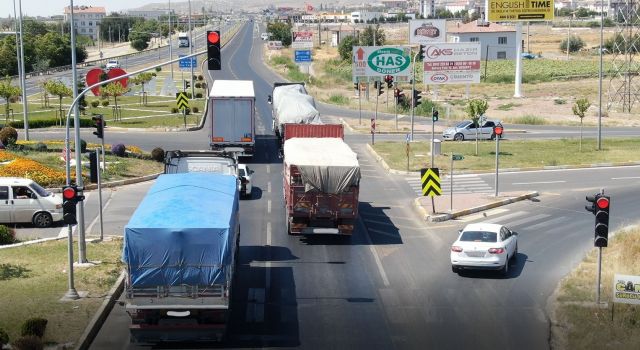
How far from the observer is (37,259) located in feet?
90.1

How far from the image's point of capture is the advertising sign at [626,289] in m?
21.4

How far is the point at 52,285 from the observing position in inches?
958

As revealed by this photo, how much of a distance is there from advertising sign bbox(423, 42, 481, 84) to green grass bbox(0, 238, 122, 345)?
44.9m

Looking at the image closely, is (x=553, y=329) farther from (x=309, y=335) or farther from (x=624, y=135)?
(x=624, y=135)

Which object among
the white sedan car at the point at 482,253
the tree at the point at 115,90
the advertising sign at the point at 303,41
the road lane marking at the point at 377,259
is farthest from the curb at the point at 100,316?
the advertising sign at the point at 303,41

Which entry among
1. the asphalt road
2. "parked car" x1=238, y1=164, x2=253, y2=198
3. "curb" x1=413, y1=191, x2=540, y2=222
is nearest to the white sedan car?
the asphalt road

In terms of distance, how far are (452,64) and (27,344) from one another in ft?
187

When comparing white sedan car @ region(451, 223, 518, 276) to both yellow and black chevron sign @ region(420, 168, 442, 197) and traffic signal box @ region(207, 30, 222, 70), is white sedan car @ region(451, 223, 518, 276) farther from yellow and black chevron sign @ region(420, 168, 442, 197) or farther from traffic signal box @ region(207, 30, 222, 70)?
traffic signal box @ region(207, 30, 222, 70)

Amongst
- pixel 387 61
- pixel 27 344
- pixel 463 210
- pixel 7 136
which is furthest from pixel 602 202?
pixel 387 61

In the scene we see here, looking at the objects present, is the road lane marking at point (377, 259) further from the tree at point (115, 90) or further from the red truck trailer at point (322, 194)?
the tree at point (115, 90)

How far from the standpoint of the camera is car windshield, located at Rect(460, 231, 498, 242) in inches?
1052

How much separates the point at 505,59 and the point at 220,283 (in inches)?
5139

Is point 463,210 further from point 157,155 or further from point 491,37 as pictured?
point 491,37

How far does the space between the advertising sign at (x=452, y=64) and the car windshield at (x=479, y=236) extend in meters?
44.9
